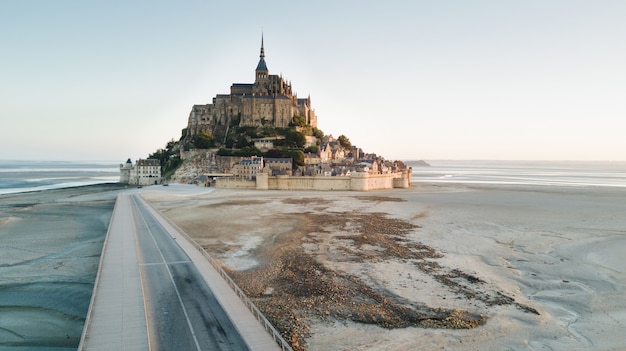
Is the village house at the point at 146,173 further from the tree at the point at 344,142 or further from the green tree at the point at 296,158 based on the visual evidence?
the tree at the point at 344,142

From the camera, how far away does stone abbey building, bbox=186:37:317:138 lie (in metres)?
85.4

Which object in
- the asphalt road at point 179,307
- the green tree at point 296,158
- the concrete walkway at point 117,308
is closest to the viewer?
the concrete walkway at point 117,308

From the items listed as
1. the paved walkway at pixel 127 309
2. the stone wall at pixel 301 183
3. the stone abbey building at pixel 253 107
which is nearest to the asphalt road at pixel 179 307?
the paved walkway at pixel 127 309

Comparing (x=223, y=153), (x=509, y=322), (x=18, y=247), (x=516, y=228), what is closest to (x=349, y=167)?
(x=223, y=153)

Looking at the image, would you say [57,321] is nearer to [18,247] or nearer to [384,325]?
[384,325]

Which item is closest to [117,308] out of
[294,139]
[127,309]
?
[127,309]

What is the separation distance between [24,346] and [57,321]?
2.04 meters

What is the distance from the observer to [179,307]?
13.2 metres

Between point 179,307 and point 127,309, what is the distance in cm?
162

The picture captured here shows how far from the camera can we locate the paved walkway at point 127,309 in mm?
10648

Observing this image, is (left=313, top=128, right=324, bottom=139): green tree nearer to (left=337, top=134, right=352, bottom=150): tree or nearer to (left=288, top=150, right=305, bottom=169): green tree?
(left=337, top=134, right=352, bottom=150): tree

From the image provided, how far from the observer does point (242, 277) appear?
1886cm

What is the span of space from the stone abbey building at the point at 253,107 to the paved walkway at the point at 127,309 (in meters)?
66.9

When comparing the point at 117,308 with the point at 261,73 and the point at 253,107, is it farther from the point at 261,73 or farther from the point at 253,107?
the point at 261,73
